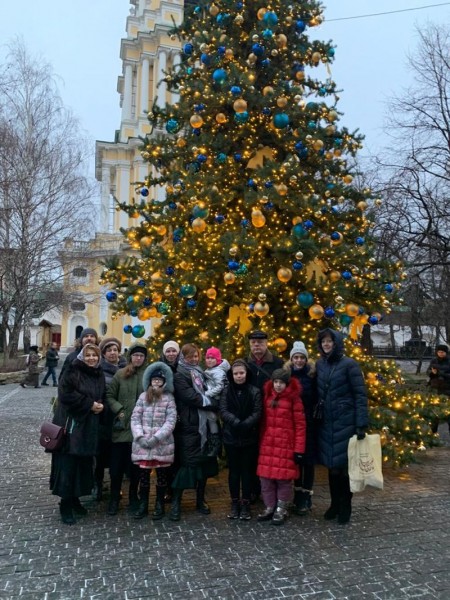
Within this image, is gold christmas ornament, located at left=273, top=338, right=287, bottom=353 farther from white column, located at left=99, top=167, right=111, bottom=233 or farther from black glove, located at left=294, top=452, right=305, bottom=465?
white column, located at left=99, top=167, right=111, bottom=233

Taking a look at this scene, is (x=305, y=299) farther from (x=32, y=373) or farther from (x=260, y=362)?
(x=32, y=373)

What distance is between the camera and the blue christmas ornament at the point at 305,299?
292 inches

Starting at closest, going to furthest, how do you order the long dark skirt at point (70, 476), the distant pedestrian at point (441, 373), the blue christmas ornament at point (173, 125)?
the long dark skirt at point (70, 476)
the blue christmas ornament at point (173, 125)
the distant pedestrian at point (441, 373)

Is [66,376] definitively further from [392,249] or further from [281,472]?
[392,249]

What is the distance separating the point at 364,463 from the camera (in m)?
4.97

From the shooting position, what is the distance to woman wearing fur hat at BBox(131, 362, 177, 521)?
5285 millimetres

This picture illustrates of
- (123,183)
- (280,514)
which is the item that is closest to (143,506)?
(280,514)

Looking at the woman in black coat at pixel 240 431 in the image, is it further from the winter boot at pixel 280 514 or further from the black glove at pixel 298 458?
the black glove at pixel 298 458

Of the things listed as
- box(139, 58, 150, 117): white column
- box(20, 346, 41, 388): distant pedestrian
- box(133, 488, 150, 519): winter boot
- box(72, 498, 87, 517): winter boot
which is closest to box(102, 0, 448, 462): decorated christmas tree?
box(133, 488, 150, 519): winter boot

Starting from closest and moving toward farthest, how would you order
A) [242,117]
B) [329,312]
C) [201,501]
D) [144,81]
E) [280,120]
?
1. [201,501]
2. [329,312]
3. [280,120]
4. [242,117]
5. [144,81]

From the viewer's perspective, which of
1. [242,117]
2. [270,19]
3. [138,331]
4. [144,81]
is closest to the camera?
[242,117]

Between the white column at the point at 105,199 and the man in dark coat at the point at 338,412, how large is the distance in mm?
34093

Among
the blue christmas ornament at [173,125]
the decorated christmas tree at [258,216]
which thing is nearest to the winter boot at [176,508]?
the decorated christmas tree at [258,216]

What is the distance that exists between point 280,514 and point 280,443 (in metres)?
0.75
